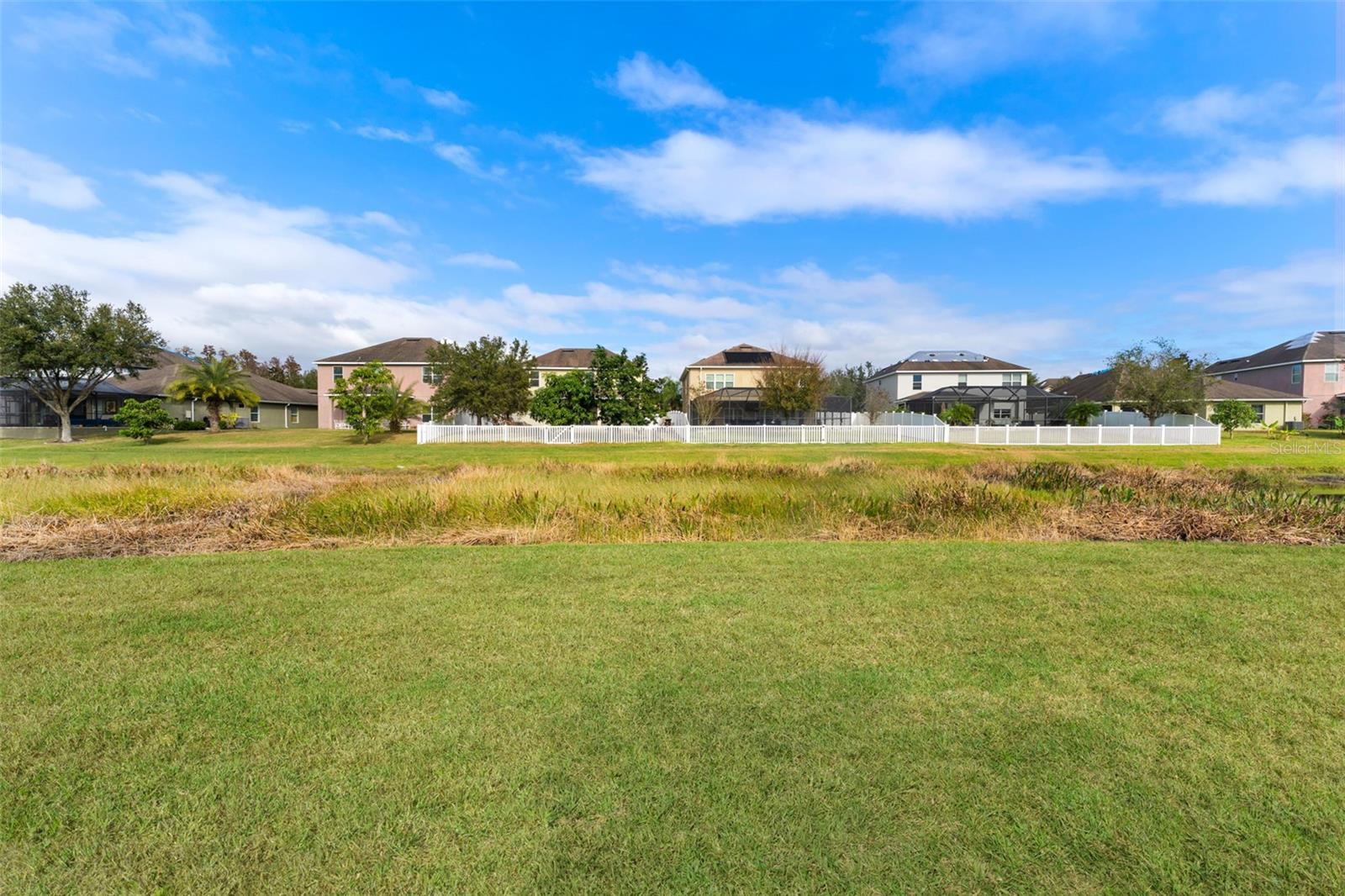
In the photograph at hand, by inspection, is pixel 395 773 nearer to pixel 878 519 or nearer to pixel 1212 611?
pixel 1212 611

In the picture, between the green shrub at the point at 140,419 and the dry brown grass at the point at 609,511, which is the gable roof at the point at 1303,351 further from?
the green shrub at the point at 140,419

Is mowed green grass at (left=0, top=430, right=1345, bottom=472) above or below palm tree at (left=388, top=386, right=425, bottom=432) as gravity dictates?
below

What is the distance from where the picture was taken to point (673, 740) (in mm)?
2537

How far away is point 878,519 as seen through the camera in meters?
7.58

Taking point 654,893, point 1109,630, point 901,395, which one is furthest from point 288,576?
point 901,395

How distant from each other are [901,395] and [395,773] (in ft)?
166

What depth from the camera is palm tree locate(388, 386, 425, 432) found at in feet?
97.8

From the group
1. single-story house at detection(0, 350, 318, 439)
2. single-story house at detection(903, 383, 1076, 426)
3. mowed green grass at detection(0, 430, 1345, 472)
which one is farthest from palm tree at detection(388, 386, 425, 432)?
single-story house at detection(903, 383, 1076, 426)

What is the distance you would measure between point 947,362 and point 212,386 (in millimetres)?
50156

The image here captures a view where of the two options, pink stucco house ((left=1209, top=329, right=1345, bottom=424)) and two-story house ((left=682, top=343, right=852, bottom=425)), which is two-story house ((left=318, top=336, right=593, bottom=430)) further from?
pink stucco house ((left=1209, top=329, right=1345, bottom=424))

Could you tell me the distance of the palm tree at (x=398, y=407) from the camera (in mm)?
29800

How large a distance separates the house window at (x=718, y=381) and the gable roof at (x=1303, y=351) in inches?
1569

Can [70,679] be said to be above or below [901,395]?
below

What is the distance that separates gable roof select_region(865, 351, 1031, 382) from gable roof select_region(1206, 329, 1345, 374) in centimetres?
1748
